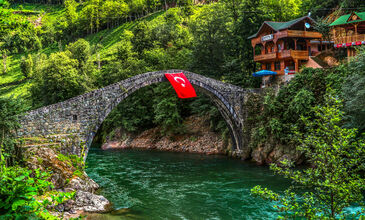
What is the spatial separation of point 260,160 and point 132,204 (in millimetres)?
12551

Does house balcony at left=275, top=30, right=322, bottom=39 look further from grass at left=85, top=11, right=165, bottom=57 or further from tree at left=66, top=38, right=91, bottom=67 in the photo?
grass at left=85, top=11, right=165, bottom=57

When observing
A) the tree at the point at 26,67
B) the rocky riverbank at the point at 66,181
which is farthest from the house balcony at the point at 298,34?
the tree at the point at 26,67

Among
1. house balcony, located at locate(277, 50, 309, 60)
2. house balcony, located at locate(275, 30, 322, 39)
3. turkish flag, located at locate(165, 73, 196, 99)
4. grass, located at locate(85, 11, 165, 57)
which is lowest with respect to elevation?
turkish flag, located at locate(165, 73, 196, 99)

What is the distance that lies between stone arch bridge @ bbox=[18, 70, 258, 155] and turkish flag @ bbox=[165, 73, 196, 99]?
1.63 feet

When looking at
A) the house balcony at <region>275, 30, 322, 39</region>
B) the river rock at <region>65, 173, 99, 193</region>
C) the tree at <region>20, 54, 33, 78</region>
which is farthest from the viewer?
the tree at <region>20, 54, 33, 78</region>

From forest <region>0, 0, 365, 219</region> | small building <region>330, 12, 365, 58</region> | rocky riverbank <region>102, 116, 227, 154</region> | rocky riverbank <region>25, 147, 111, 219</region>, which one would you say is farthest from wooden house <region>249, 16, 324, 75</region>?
rocky riverbank <region>25, 147, 111, 219</region>

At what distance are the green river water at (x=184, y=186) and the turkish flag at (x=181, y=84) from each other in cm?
593

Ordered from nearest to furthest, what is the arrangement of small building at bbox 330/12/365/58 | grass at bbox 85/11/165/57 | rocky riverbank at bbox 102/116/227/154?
1. small building at bbox 330/12/365/58
2. rocky riverbank at bbox 102/116/227/154
3. grass at bbox 85/11/165/57

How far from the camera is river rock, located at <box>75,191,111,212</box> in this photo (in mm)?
12859

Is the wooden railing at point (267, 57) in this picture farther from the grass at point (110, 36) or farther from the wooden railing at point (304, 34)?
the grass at point (110, 36)

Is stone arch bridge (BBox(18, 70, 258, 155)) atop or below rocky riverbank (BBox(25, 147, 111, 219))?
atop

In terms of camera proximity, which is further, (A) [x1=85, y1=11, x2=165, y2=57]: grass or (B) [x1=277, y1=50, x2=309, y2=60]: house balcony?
(A) [x1=85, y1=11, x2=165, y2=57]: grass

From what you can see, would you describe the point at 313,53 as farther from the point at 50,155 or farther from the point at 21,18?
the point at 21,18

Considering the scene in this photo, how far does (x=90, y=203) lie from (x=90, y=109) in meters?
7.15
